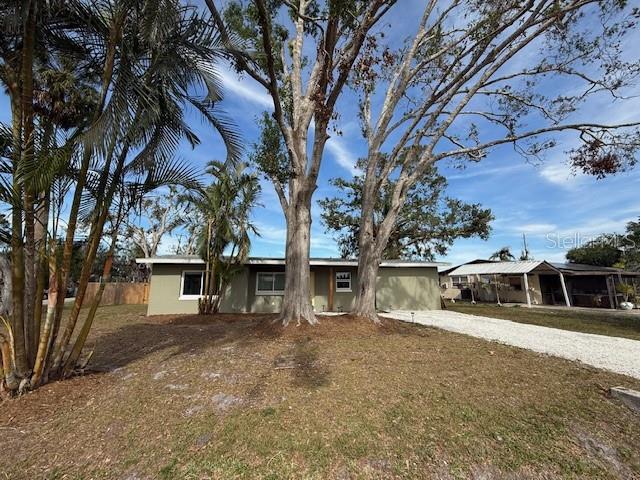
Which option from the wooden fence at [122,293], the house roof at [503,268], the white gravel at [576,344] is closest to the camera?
the white gravel at [576,344]

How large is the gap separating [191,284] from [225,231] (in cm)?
346

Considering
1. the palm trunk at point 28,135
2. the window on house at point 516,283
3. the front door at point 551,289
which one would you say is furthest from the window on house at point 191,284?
the front door at point 551,289

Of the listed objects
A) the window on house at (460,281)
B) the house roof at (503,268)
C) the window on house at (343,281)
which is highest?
the house roof at (503,268)

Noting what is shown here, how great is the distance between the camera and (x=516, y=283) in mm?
23078

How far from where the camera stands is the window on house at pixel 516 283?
74.4 feet

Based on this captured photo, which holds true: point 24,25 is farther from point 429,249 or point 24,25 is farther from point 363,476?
point 429,249

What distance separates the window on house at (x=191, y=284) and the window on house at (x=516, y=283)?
22.2 m

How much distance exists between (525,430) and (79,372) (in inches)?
227

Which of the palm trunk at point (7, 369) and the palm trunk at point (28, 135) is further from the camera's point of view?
the palm trunk at point (7, 369)

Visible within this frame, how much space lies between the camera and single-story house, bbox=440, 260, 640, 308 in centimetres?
1941

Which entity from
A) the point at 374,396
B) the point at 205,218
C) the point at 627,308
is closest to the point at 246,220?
the point at 205,218

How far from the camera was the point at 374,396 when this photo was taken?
3736 millimetres

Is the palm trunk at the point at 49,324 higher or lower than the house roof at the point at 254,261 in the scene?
lower

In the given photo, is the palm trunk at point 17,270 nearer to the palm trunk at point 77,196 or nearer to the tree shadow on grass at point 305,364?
the palm trunk at point 77,196
